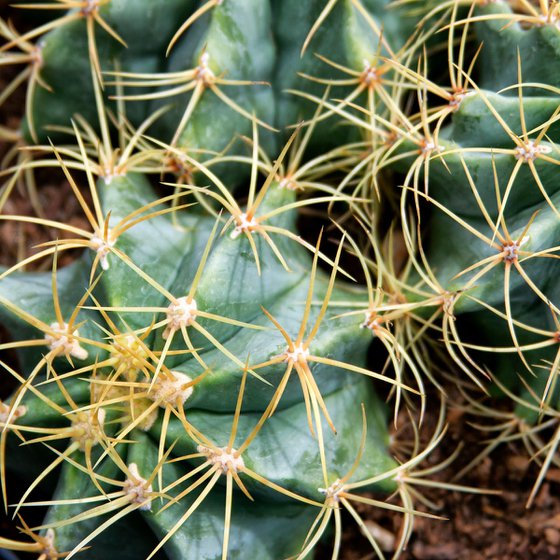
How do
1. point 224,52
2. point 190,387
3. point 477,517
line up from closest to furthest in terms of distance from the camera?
point 190,387 → point 224,52 → point 477,517

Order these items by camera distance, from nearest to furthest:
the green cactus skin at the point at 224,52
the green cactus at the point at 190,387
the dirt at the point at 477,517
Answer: the green cactus at the point at 190,387
the green cactus skin at the point at 224,52
the dirt at the point at 477,517

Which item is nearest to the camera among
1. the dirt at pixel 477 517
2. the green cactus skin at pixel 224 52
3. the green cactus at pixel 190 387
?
the green cactus at pixel 190 387

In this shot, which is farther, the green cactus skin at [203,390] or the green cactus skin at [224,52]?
the green cactus skin at [224,52]

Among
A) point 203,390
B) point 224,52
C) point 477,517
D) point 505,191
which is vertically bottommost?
point 477,517

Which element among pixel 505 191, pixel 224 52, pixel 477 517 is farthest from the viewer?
pixel 477 517

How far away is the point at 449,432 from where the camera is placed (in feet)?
5.86

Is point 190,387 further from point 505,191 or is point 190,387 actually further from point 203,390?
point 505,191

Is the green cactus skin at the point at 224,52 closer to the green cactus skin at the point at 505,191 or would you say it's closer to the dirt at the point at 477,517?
the green cactus skin at the point at 505,191

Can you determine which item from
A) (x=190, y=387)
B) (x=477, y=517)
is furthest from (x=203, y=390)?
(x=477, y=517)

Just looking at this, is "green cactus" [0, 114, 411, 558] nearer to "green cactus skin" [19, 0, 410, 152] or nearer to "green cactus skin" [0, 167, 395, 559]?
"green cactus skin" [0, 167, 395, 559]

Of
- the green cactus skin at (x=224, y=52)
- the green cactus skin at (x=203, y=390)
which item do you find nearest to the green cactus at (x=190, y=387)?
the green cactus skin at (x=203, y=390)

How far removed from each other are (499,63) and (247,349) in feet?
2.57

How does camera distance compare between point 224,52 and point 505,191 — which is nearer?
point 505,191

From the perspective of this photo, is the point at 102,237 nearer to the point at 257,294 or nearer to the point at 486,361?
the point at 257,294
